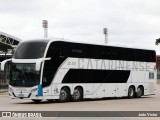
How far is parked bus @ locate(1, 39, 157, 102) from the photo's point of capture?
26688 millimetres

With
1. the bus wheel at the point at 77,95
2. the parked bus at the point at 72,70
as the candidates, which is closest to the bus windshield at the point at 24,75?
the parked bus at the point at 72,70

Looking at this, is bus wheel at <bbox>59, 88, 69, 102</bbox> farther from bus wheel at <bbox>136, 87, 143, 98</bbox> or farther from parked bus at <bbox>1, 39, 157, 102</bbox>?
bus wheel at <bbox>136, 87, 143, 98</bbox>

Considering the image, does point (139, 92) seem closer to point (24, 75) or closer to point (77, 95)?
point (77, 95)

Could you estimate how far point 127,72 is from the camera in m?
33.1

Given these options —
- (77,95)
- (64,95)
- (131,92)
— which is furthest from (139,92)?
(64,95)

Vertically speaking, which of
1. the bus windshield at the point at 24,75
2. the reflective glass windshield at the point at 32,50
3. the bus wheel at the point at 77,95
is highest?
the reflective glass windshield at the point at 32,50

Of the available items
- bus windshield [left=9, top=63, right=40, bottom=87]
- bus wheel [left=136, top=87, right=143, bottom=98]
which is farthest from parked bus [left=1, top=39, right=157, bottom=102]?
bus wheel [left=136, top=87, right=143, bottom=98]

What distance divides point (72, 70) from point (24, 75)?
8.91 ft

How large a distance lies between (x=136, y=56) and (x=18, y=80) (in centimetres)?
944

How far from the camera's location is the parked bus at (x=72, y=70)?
26.7m

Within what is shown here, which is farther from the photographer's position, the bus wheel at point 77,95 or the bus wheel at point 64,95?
the bus wheel at point 77,95

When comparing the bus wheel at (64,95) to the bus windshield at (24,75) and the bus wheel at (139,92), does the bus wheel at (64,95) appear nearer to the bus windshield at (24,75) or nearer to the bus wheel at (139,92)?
the bus windshield at (24,75)

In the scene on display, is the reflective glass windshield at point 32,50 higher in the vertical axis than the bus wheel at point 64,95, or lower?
higher

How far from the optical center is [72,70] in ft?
93.1
